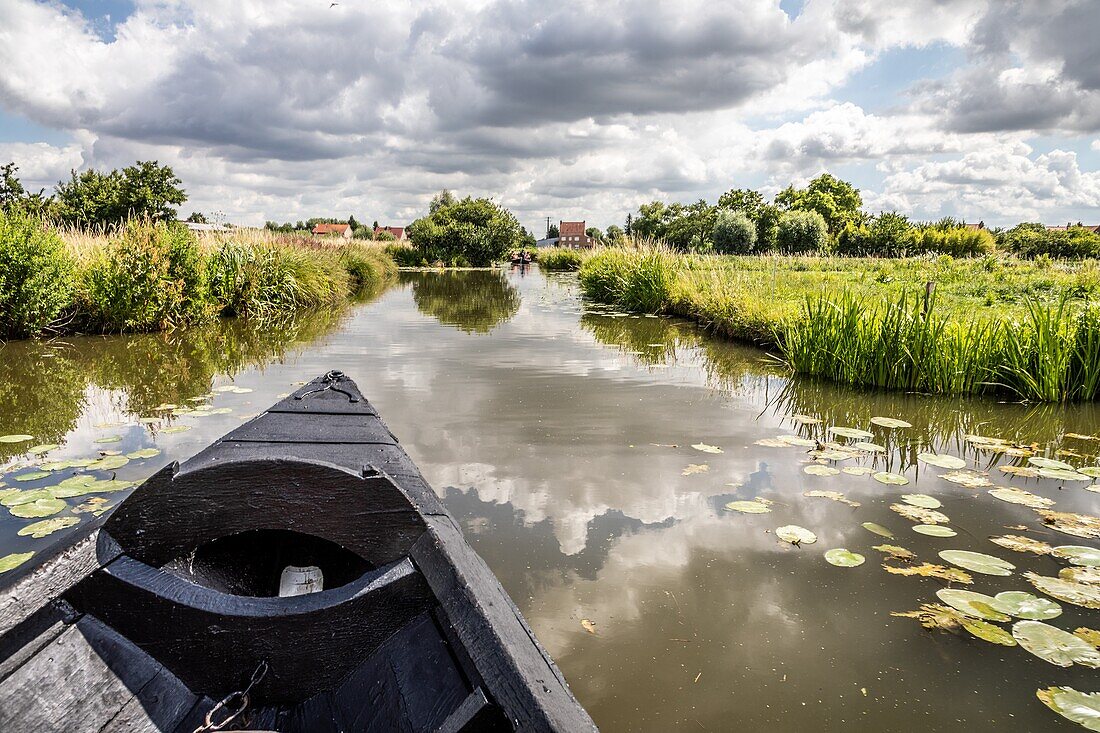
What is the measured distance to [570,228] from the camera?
346 feet

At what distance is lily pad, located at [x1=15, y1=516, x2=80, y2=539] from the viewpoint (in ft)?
9.01

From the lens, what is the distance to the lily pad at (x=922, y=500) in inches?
130

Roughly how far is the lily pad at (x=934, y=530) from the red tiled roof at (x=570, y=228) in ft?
341

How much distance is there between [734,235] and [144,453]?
41679mm

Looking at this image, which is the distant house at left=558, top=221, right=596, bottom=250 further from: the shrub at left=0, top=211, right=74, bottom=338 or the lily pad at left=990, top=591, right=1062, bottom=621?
the lily pad at left=990, top=591, right=1062, bottom=621

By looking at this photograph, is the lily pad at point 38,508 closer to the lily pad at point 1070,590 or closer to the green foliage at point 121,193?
the lily pad at point 1070,590

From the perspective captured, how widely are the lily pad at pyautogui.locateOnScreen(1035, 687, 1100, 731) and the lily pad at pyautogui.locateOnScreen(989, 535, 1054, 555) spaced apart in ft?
3.43

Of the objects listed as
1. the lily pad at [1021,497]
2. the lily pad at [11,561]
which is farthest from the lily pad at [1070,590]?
the lily pad at [11,561]

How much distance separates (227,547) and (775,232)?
161 feet

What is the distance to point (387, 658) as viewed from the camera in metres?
1.27

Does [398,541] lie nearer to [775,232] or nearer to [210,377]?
[210,377]

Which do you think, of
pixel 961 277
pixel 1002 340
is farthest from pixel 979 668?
pixel 961 277

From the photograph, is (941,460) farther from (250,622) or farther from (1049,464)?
(250,622)

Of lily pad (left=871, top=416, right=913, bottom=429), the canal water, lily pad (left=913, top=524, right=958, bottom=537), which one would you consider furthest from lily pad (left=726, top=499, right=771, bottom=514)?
lily pad (left=871, top=416, right=913, bottom=429)
